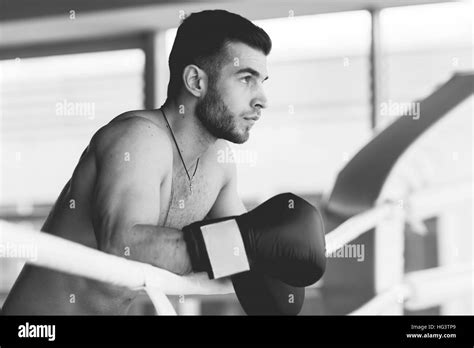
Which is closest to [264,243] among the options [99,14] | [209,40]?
[209,40]

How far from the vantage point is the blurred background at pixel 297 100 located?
223 centimetres

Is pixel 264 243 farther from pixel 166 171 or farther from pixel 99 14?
pixel 99 14

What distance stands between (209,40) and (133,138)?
422 mm

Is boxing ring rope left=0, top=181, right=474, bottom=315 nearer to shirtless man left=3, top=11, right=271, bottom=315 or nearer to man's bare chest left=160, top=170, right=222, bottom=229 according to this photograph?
shirtless man left=3, top=11, right=271, bottom=315

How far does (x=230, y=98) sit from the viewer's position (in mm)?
2203

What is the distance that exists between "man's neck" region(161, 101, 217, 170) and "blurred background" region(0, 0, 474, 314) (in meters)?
0.09

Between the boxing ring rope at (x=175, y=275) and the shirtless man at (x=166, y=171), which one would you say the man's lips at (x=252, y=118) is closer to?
the shirtless man at (x=166, y=171)

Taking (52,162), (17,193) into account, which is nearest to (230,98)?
(52,162)

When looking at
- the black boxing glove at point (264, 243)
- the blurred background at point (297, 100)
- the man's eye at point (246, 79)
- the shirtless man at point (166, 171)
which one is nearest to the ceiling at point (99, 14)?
the blurred background at point (297, 100)

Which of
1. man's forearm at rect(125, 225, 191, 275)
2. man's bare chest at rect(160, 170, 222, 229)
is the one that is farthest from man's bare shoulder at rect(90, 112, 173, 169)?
man's forearm at rect(125, 225, 191, 275)

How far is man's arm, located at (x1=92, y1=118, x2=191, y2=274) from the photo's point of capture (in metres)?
1.98

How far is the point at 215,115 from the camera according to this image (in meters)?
2.21

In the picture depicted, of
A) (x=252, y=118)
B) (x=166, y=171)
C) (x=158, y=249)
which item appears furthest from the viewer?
(x=252, y=118)

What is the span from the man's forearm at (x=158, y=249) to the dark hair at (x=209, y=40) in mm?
506
